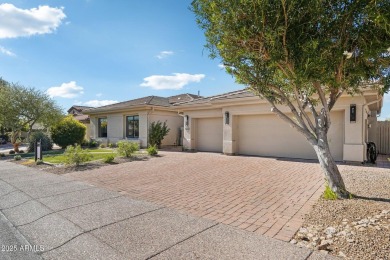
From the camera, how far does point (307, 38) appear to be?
14.9ft

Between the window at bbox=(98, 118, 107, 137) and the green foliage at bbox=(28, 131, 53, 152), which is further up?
the window at bbox=(98, 118, 107, 137)

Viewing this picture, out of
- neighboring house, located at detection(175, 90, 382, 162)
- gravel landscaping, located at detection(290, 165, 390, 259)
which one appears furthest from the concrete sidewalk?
neighboring house, located at detection(175, 90, 382, 162)

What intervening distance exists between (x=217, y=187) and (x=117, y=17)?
8.58 m

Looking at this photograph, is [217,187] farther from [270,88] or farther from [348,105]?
[348,105]

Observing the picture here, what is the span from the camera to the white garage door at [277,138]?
11.4 meters

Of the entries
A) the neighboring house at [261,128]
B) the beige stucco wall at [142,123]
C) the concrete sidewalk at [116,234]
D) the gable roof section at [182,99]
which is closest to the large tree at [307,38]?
the concrete sidewalk at [116,234]

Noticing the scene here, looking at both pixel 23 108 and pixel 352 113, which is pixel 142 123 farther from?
pixel 352 113

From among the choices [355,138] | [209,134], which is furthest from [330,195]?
[209,134]

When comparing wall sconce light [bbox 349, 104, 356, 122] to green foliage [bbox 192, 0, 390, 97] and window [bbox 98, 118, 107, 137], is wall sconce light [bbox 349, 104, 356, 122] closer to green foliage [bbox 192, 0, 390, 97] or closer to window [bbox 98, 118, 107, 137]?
green foliage [bbox 192, 0, 390, 97]

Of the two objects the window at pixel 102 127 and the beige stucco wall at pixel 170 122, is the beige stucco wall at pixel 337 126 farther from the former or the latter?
the window at pixel 102 127

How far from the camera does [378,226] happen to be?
361 centimetres

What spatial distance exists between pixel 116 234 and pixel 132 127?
17.9 m

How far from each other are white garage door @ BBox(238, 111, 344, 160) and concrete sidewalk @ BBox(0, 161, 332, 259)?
9.69 metres

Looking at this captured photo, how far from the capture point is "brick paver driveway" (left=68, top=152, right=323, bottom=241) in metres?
4.40
